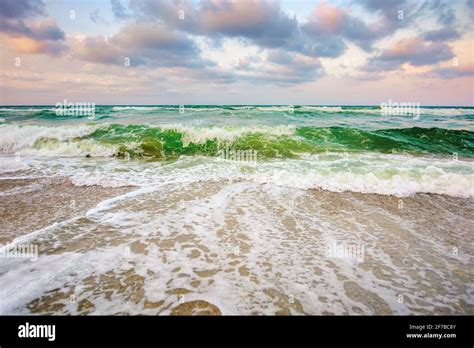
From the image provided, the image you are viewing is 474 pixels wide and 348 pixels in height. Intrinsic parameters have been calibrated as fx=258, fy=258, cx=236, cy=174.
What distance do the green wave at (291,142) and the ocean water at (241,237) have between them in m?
2.41

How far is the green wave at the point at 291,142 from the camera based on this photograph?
39.5 ft

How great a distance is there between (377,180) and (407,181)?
759 millimetres

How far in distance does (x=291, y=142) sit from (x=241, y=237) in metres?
9.58

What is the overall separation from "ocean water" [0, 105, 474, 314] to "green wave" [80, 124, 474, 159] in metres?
2.41

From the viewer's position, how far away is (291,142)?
1296 centimetres
